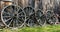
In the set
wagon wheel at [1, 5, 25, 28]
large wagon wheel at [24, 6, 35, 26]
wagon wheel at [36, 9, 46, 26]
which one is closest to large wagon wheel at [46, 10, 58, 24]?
wagon wheel at [36, 9, 46, 26]

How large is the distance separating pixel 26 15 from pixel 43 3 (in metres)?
1.95

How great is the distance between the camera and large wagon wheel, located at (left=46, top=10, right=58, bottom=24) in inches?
405

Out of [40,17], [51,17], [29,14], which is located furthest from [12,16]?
[51,17]

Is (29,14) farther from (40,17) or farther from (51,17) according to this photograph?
(51,17)

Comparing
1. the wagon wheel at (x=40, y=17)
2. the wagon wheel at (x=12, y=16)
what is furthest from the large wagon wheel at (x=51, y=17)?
the wagon wheel at (x=12, y=16)

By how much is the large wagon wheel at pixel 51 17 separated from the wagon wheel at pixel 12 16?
224cm

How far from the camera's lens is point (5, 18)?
313 inches

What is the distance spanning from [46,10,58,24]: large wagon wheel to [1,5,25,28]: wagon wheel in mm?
2244

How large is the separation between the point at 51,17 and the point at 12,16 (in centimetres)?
319

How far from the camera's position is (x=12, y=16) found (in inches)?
316

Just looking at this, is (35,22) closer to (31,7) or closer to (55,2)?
(31,7)

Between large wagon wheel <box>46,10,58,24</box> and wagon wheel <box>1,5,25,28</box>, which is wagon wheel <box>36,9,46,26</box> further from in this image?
wagon wheel <box>1,5,25,28</box>

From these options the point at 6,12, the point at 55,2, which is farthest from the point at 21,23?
the point at 55,2

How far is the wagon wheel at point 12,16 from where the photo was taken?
25.9ft
